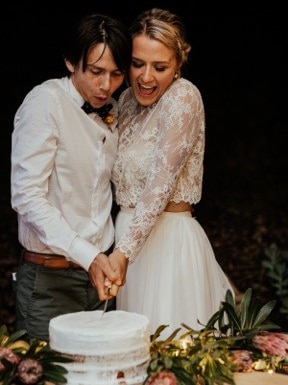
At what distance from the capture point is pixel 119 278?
302 centimetres

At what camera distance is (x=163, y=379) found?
2371 mm

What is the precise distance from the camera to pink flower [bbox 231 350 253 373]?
2723 millimetres

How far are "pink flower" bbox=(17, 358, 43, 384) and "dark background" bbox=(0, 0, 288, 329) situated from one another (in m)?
5.17

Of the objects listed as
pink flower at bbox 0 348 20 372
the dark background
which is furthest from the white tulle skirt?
the dark background

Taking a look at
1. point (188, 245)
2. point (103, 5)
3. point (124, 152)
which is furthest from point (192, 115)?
point (103, 5)

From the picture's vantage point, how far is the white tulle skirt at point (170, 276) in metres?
3.43

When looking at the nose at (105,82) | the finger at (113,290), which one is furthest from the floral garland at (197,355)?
the nose at (105,82)

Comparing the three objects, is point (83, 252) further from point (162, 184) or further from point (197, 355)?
point (197, 355)

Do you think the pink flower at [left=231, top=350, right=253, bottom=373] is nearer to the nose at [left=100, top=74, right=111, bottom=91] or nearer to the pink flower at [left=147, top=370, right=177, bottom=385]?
the pink flower at [left=147, top=370, right=177, bottom=385]

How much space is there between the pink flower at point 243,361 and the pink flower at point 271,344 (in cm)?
6

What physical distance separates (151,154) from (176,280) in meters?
0.50

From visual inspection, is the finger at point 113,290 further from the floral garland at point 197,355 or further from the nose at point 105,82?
the nose at point 105,82

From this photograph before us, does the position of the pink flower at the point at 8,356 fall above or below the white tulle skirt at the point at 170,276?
below

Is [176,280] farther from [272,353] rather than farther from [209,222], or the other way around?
[209,222]
